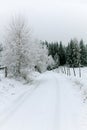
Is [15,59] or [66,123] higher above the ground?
[15,59]

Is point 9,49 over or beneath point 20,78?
over

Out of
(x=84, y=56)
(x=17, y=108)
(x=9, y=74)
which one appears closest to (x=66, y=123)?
(x=17, y=108)

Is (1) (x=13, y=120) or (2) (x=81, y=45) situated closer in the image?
(1) (x=13, y=120)

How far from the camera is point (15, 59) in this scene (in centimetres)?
2442

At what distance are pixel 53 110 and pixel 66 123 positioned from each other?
206cm

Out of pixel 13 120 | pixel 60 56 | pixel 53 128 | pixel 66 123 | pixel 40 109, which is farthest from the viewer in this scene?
pixel 60 56

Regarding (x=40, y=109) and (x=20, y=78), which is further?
(x=20, y=78)

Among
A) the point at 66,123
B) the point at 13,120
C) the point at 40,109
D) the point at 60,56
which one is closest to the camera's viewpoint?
the point at 66,123

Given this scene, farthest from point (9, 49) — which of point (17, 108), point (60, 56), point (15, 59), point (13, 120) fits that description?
point (60, 56)

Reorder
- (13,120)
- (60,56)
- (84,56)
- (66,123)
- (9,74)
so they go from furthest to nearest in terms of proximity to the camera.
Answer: (60,56) < (84,56) < (9,74) < (13,120) < (66,123)

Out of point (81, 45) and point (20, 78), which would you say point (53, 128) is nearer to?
point (20, 78)

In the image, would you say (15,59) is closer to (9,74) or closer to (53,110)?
(9,74)

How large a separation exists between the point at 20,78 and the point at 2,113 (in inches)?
616

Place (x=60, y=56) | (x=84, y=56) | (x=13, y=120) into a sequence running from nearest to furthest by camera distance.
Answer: (x=13, y=120) < (x=84, y=56) < (x=60, y=56)
